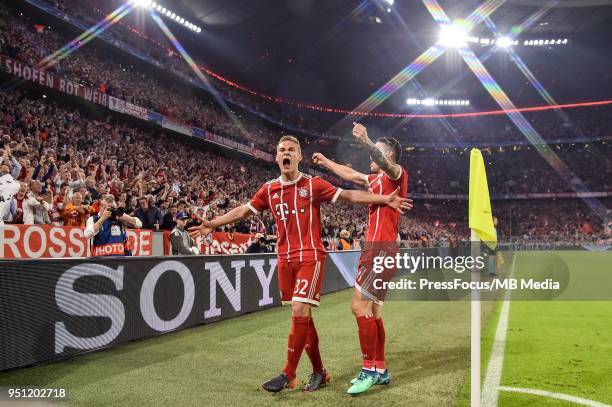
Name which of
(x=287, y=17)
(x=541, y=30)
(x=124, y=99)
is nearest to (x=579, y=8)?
(x=541, y=30)

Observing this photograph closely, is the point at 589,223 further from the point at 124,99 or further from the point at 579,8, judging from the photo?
the point at 124,99

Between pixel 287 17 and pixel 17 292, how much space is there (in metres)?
35.9

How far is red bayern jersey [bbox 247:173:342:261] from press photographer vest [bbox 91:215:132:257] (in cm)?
441

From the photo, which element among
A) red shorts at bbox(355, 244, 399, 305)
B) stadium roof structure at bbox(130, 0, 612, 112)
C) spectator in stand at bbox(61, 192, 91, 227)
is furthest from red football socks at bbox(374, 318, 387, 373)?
stadium roof structure at bbox(130, 0, 612, 112)

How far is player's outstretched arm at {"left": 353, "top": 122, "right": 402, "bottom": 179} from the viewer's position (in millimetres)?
4305

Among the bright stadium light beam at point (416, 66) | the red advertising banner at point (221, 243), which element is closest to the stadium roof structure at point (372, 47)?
the bright stadium light beam at point (416, 66)

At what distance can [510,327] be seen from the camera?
8586 mm

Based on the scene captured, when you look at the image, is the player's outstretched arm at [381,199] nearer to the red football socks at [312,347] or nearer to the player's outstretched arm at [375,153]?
the player's outstretched arm at [375,153]

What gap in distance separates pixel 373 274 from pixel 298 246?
2.77 feet

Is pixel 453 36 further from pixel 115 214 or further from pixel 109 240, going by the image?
pixel 109 240

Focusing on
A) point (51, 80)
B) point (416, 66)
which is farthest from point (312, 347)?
point (416, 66)

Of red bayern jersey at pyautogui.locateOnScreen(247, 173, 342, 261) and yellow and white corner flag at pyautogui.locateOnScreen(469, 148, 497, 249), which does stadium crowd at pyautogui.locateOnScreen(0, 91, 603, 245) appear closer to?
red bayern jersey at pyautogui.locateOnScreen(247, 173, 342, 261)

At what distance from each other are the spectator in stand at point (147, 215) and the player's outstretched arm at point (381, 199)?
26.2ft

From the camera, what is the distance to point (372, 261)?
489 cm
